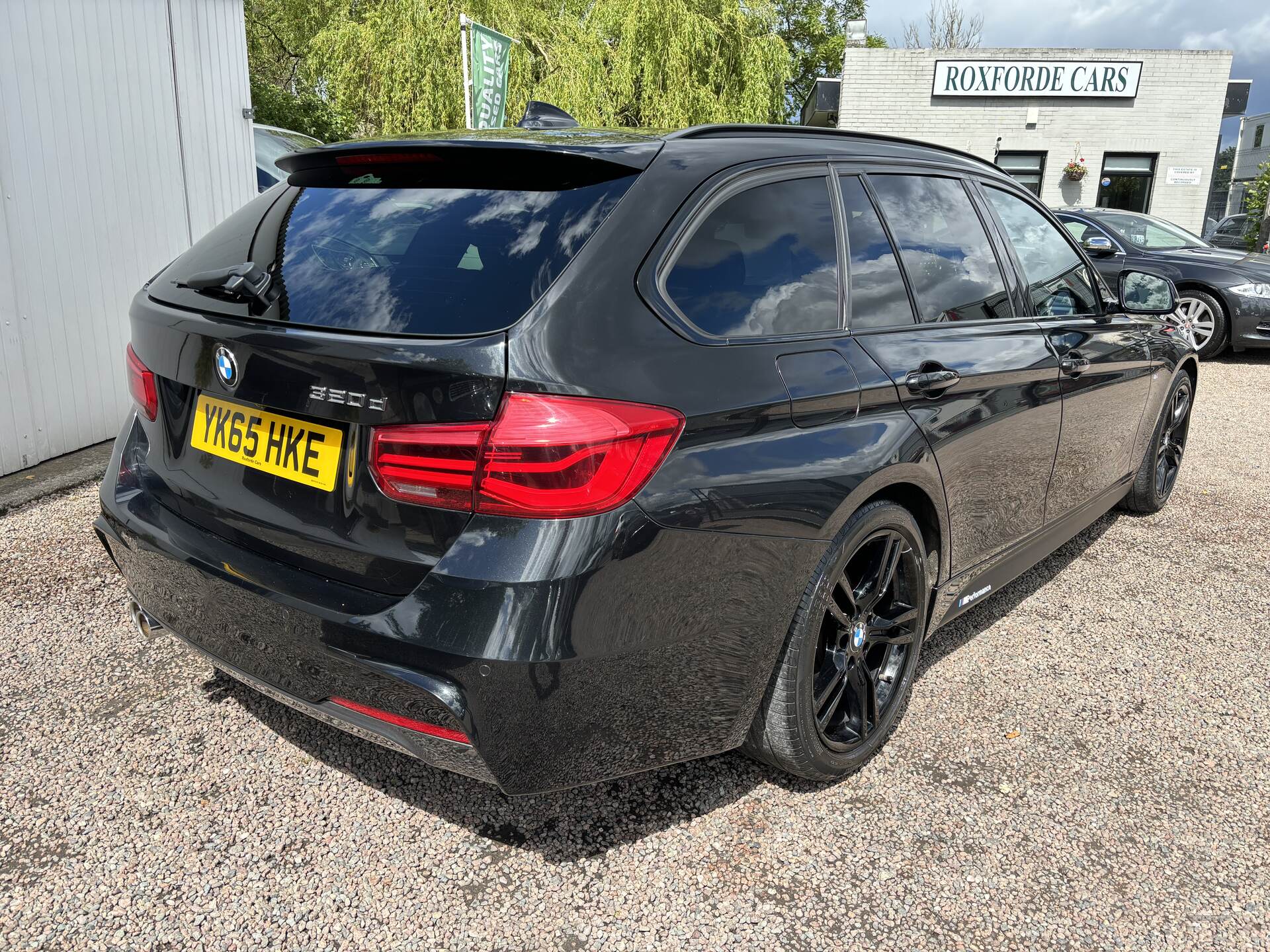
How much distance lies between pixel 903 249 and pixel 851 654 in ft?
3.87

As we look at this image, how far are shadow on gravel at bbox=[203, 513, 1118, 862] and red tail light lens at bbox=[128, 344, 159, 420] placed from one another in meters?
0.96

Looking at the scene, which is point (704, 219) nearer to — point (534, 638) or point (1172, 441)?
point (534, 638)

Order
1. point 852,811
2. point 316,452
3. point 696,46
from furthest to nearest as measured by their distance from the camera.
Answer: point 696,46 → point 852,811 → point 316,452

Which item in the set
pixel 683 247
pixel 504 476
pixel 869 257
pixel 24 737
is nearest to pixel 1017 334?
pixel 869 257

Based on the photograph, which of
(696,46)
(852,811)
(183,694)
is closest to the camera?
(852,811)

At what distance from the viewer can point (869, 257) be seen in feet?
8.48

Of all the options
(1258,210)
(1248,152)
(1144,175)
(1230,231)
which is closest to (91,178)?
(1144,175)

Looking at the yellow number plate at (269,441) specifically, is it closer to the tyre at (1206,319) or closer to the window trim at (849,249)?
the window trim at (849,249)

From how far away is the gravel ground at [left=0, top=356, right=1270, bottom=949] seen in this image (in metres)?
2.05

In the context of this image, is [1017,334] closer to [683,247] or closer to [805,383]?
[805,383]

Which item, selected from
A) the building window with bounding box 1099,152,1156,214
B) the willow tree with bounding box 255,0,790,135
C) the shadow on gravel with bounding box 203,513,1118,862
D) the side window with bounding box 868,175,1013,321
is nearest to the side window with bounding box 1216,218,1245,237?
the building window with bounding box 1099,152,1156,214

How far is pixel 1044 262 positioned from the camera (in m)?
3.46

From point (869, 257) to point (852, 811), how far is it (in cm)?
150

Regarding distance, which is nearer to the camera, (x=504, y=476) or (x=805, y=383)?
(x=504, y=476)
